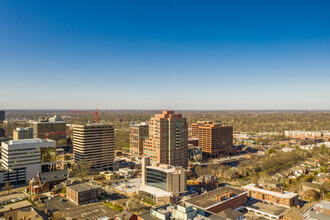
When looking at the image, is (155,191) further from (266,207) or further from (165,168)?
(266,207)

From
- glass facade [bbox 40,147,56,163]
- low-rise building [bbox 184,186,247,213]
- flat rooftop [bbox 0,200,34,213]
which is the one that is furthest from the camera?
glass facade [bbox 40,147,56,163]

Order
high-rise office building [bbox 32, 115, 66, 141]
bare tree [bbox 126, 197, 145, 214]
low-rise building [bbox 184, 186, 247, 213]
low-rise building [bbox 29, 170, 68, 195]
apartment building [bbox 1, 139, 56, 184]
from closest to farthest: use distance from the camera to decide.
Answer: low-rise building [bbox 184, 186, 247, 213]
bare tree [bbox 126, 197, 145, 214]
low-rise building [bbox 29, 170, 68, 195]
apartment building [bbox 1, 139, 56, 184]
high-rise office building [bbox 32, 115, 66, 141]

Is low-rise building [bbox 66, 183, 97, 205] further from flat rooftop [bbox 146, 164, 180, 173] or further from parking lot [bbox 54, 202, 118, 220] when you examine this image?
flat rooftop [bbox 146, 164, 180, 173]

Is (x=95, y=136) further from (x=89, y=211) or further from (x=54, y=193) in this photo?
(x=89, y=211)

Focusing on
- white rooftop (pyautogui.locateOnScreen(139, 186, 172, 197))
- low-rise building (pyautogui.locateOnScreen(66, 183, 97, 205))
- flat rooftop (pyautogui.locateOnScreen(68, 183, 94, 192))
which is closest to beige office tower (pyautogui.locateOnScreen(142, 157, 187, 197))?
white rooftop (pyautogui.locateOnScreen(139, 186, 172, 197))

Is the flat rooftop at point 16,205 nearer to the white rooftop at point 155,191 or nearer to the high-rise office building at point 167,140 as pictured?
the white rooftop at point 155,191

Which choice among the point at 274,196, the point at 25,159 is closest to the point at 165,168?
the point at 274,196
